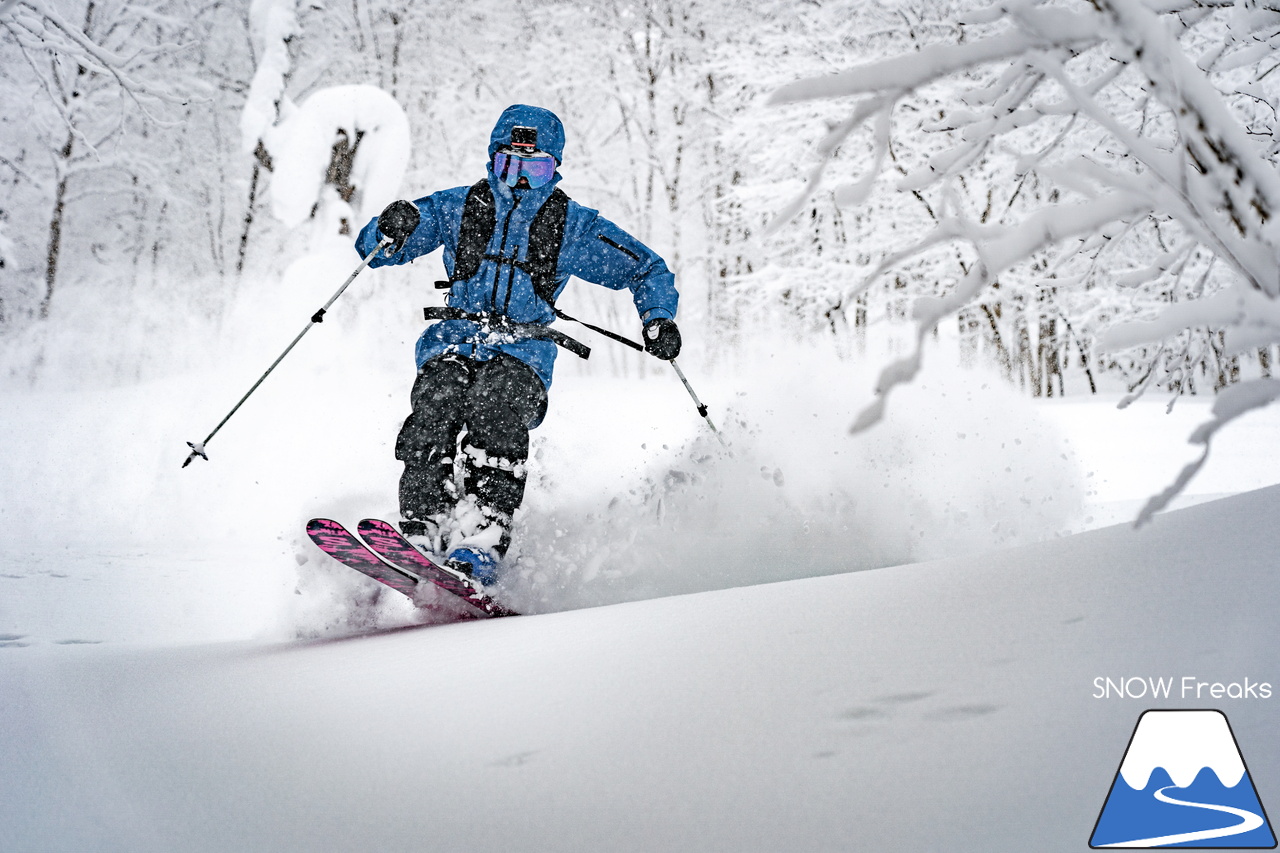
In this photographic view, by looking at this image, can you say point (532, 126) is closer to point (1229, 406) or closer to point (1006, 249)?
point (1006, 249)

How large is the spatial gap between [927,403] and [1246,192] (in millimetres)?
3307

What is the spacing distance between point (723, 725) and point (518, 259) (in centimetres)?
245

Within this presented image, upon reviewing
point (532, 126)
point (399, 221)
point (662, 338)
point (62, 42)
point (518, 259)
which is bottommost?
point (662, 338)

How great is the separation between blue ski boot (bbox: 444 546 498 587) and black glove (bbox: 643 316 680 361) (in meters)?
1.02

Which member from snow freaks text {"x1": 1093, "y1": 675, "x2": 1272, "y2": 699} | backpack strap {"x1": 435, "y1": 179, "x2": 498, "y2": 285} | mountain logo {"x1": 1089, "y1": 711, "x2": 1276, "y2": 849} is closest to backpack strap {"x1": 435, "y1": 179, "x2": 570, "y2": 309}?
backpack strap {"x1": 435, "y1": 179, "x2": 498, "y2": 285}

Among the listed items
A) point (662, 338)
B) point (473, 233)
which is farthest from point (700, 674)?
point (473, 233)

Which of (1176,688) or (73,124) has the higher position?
(73,124)

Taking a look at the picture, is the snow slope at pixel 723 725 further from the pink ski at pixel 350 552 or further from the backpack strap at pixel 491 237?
the backpack strap at pixel 491 237

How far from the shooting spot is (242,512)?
23.8 ft

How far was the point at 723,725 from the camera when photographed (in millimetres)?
1336

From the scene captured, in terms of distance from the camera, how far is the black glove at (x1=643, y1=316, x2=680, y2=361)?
3477 mm

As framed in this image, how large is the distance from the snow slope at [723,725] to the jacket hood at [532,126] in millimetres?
2169

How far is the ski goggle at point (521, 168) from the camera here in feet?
11.3

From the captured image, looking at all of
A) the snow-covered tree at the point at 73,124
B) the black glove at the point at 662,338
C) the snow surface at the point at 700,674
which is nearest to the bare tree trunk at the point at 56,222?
the snow-covered tree at the point at 73,124
